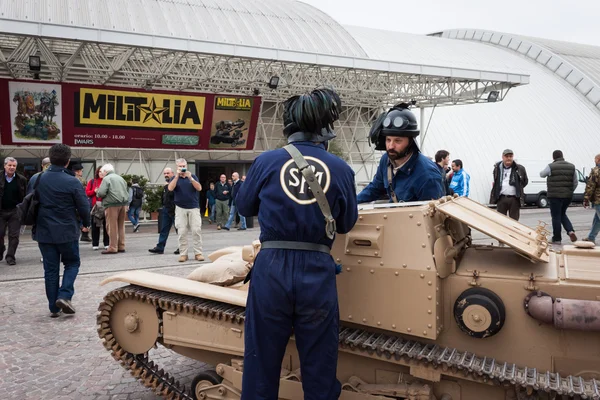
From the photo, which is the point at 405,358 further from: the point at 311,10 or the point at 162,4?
the point at 311,10

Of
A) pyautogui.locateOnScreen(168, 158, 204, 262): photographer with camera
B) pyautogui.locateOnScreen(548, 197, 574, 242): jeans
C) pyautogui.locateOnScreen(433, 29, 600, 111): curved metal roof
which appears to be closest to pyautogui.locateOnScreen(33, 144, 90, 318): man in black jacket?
pyautogui.locateOnScreen(168, 158, 204, 262): photographer with camera

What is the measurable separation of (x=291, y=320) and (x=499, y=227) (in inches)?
64.1

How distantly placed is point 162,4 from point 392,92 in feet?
35.2

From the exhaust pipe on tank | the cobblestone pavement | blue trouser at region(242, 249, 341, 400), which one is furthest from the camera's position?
the cobblestone pavement

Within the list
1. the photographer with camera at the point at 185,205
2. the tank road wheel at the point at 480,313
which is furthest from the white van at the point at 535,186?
the tank road wheel at the point at 480,313

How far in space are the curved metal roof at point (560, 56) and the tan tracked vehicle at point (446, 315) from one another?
3534 centimetres

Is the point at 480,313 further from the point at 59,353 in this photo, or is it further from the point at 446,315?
the point at 59,353

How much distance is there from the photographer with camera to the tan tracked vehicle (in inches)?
239

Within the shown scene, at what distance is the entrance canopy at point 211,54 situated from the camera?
1591 cm

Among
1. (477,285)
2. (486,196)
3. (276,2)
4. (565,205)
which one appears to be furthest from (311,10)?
(477,285)

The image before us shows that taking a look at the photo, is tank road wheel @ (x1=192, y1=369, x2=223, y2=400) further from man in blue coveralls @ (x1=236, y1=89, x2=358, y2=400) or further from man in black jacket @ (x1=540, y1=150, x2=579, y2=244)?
man in black jacket @ (x1=540, y1=150, x2=579, y2=244)

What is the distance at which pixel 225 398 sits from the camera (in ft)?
12.8

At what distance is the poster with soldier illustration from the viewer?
55.9ft

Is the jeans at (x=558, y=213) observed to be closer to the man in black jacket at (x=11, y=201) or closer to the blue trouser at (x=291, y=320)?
the blue trouser at (x=291, y=320)
